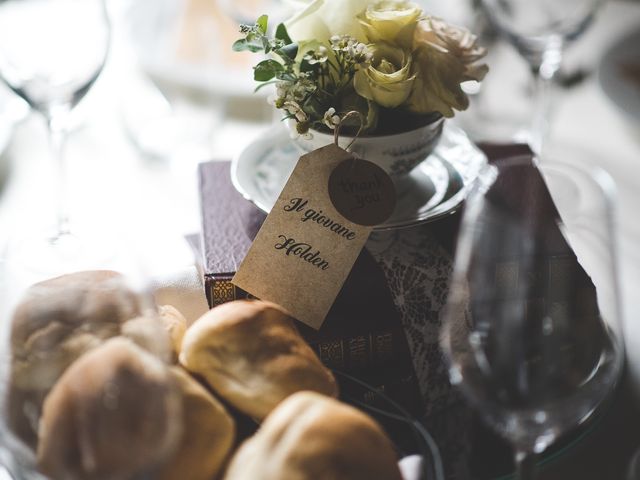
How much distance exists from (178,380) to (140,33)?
79cm

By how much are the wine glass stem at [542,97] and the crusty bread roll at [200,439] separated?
2.11 ft

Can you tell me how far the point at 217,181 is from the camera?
810mm

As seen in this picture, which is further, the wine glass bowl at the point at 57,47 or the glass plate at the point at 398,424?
the wine glass bowl at the point at 57,47

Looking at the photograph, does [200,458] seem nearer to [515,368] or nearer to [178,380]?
[178,380]

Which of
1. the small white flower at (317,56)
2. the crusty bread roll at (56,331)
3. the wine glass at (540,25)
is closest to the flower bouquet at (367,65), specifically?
the small white flower at (317,56)

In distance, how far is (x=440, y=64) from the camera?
658 mm

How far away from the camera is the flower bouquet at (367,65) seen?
65 centimetres

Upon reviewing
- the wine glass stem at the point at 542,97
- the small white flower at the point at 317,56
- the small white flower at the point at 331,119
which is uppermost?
the small white flower at the point at 317,56

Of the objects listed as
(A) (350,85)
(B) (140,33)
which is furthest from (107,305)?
(B) (140,33)

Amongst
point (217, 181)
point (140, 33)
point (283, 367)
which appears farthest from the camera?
point (140, 33)

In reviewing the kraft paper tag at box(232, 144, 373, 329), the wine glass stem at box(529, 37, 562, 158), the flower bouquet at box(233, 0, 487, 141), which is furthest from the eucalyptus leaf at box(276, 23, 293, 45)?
the wine glass stem at box(529, 37, 562, 158)

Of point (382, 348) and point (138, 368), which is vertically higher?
point (138, 368)

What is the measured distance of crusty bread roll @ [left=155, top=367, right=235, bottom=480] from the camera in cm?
49

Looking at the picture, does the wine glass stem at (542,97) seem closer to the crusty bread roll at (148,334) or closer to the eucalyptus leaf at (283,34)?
the eucalyptus leaf at (283,34)
